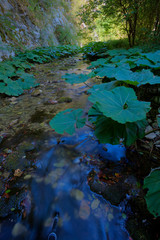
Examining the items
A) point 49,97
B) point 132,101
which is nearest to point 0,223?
point 132,101

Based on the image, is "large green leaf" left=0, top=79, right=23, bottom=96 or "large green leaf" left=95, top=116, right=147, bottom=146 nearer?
"large green leaf" left=95, top=116, right=147, bottom=146

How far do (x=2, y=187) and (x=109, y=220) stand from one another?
88 cm

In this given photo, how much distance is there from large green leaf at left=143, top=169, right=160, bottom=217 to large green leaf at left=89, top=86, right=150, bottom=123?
37 cm

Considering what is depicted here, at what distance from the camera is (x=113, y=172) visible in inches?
47.1

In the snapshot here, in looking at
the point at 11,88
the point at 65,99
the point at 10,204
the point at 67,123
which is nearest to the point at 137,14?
the point at 65,99

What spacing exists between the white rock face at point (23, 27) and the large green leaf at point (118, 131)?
4493mm

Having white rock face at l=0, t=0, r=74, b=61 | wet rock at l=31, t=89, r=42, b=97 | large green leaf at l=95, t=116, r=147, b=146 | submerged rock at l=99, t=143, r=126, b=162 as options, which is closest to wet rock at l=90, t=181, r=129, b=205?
submerged rock at l=99, t=143, r=126, b=162

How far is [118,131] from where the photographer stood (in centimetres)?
97

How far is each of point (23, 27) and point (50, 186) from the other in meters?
8.41

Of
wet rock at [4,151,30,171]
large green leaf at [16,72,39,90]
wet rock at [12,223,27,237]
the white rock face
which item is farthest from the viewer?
the white rock face

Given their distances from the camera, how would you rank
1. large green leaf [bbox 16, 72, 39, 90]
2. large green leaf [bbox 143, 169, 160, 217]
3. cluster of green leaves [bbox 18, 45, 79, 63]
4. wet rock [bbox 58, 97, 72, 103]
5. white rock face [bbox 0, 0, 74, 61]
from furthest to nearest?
cluster of green leaves [bbox 18, 45, 79, 63] < white rock face [bbox 0, 0, 74, 61] < large green leaf [bbox 16, 72, 39, 90] < wet rock [bbox 58, 97, 72, 103] < large green leaf [bbox 143, 169, 160, 217]

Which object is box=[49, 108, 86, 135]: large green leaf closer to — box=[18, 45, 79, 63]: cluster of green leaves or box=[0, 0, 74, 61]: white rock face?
box=[0, 0, 74, 61]: white rock face

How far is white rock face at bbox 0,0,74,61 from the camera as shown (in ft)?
16.8

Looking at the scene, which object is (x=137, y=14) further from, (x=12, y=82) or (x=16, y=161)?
(x=16, y=161)
